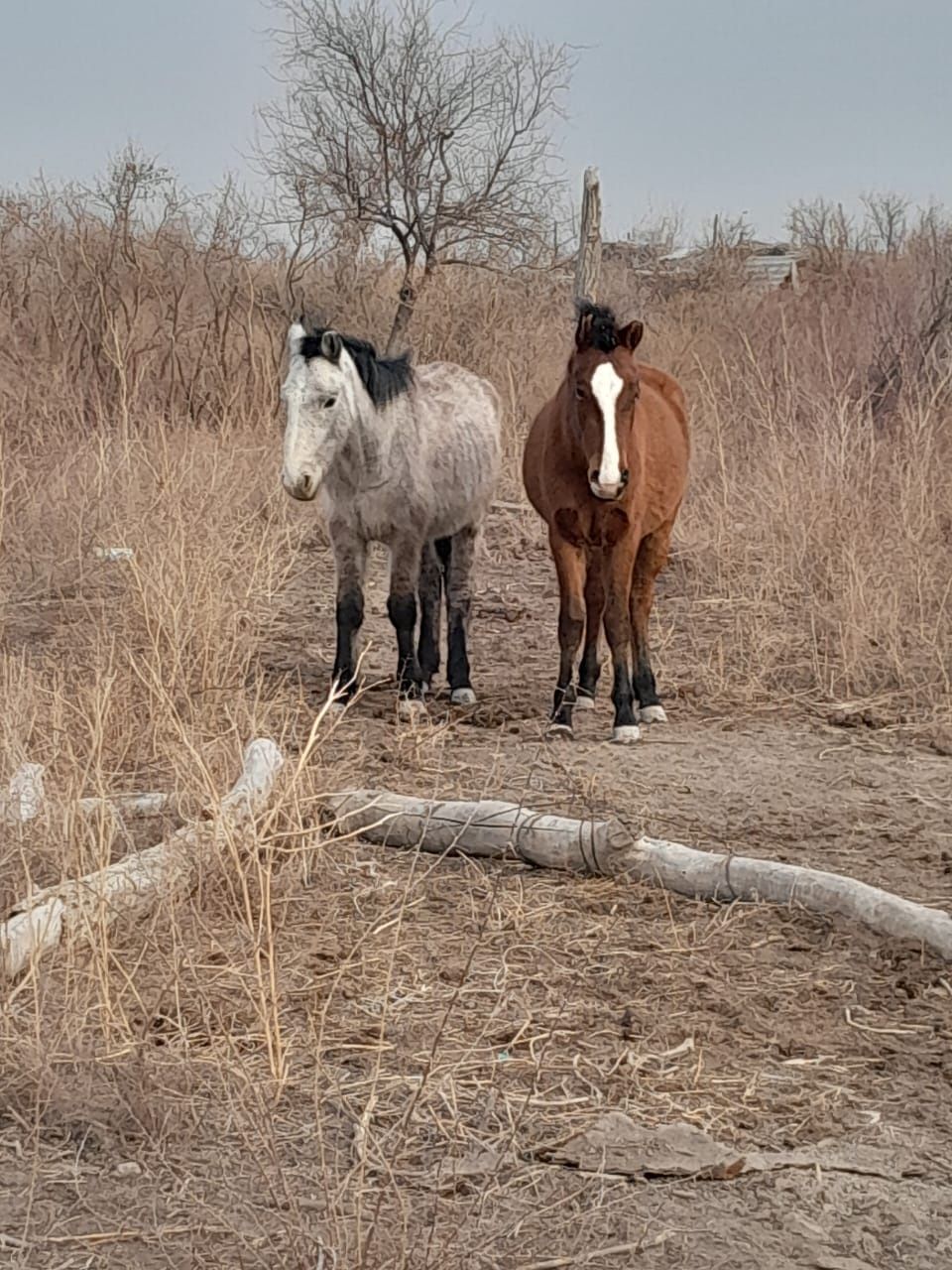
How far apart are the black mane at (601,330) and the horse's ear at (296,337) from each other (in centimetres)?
151

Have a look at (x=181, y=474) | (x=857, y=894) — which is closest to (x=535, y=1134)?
(x=857, y=894)

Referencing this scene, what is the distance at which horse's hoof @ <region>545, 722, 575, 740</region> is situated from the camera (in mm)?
7285

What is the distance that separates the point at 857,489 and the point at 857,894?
6.43 meters

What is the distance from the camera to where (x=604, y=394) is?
691cm

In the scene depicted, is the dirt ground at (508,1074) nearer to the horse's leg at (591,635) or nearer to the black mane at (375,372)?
the horse's leg at (591,635)

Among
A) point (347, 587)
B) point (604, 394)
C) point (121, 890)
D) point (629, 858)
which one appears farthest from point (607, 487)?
point (121, 890)

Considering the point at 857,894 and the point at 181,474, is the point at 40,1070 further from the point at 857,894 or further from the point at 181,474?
the point at 181,474

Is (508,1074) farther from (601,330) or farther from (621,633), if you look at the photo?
(601,330)

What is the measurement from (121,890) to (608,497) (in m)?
3.19

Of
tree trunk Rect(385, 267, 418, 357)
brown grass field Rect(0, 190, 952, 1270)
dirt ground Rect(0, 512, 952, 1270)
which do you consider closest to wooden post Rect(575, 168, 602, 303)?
tree trunk Rect(385, 267, 418, 357)

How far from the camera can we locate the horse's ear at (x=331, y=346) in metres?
7.81

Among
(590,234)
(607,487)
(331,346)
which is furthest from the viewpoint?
(590,234)

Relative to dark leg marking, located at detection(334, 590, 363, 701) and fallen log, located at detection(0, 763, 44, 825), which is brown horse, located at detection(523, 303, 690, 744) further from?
fallen log, located at detection(0, 763, 44, 825)

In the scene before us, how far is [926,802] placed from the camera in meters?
6.28
